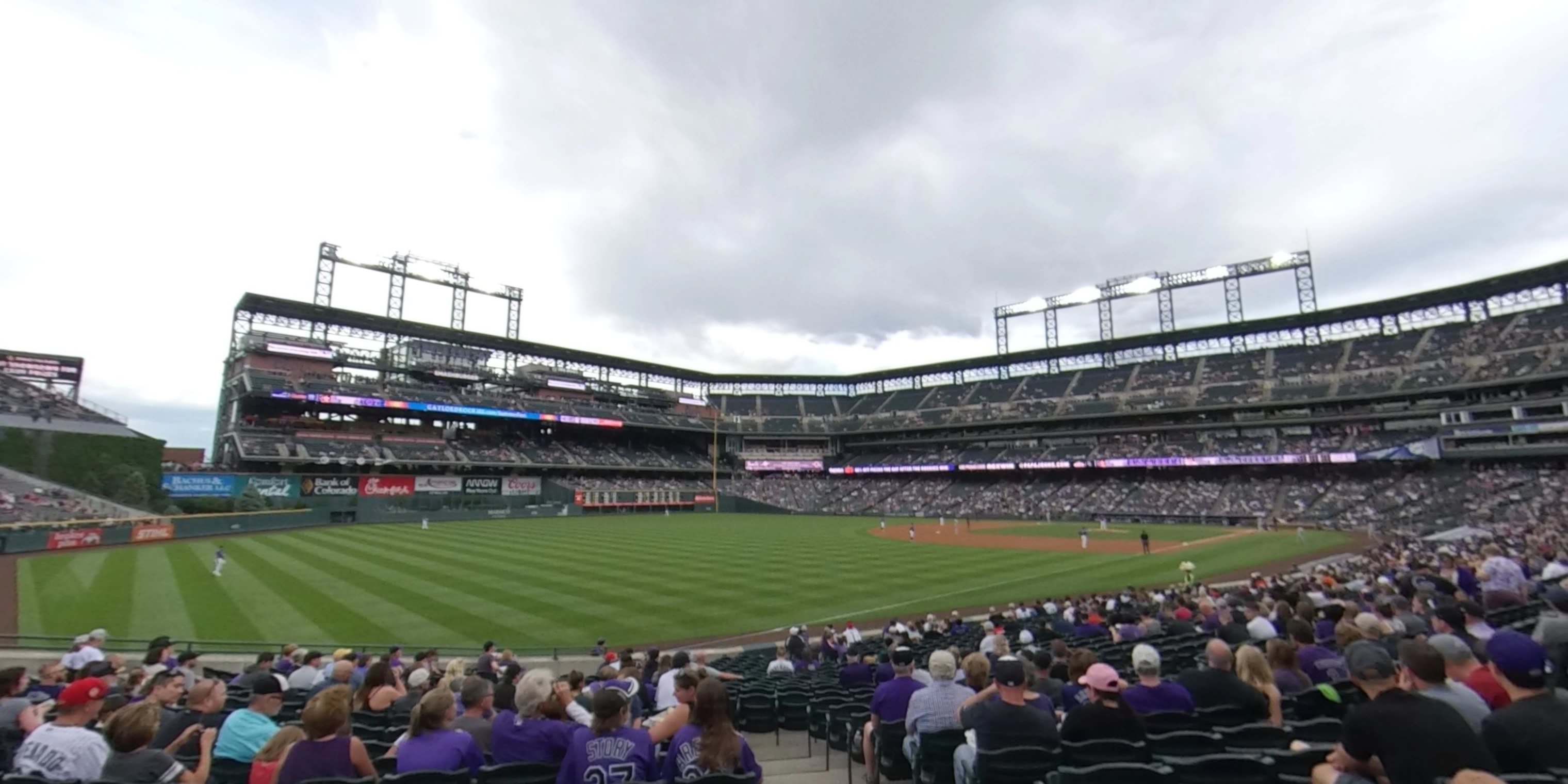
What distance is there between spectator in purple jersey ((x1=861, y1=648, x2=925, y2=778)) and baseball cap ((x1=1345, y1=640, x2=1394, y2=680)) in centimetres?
347

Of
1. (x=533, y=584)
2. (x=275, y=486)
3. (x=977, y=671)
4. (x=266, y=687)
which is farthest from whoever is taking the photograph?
(x=275, y=486)

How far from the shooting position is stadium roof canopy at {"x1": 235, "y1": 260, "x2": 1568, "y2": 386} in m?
56.7

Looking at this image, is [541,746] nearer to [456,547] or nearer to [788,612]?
[788,612]

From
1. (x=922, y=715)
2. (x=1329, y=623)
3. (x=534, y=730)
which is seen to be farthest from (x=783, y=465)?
(x=534, y=730)

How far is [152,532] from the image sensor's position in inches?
1538

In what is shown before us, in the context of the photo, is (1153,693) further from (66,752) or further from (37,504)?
(37,504)

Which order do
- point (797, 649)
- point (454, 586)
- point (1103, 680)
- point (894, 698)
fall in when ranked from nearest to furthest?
1. point (1103, 680)
2. point (894, 698)
3. point (797, 649)
4. point (454, 586)

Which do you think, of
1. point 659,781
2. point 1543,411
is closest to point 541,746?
point 659,781

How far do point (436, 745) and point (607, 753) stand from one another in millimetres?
1257

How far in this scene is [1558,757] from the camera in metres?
3.66

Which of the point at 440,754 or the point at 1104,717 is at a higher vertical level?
the point at 1104,717

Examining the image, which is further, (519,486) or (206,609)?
(519,486)

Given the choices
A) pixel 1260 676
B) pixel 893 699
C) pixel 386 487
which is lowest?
pixel 893 699

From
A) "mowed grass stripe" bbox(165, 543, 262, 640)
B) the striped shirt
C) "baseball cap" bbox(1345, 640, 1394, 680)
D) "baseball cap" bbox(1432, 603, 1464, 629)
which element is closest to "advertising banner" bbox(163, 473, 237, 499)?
"mowed grass stripe" bbox(165, 543, 262, 640)
